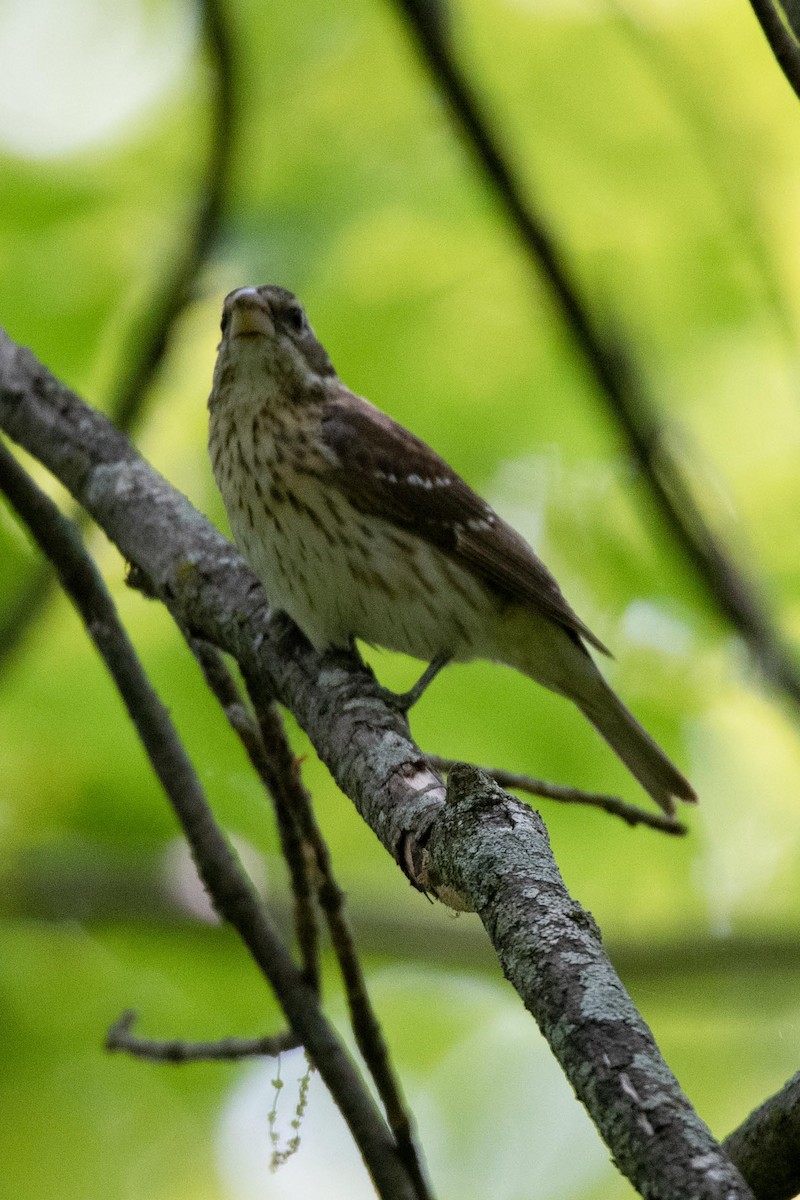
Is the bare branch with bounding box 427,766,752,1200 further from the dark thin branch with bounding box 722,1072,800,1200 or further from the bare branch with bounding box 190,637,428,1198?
the bare branch with bounding box 190,637,428,1198

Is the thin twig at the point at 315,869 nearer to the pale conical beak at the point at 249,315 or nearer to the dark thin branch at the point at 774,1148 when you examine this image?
the dark thin branch at the point at 774,1148

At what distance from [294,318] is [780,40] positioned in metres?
2.45

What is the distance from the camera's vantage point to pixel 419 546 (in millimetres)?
4562

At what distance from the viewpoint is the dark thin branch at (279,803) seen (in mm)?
3416

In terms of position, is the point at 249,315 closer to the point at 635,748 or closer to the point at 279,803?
the point at 279,803

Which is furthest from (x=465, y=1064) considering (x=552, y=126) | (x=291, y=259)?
(x=552, y=126)

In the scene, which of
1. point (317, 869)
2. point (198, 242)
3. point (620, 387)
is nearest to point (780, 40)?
point (620, 387)

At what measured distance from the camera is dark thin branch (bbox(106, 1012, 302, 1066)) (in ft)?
11.9

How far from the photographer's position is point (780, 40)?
7.95 ft

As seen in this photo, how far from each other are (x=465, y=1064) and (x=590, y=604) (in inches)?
77.5

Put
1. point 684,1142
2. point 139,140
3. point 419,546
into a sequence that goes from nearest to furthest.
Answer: point 684,1142 → point 419,546 → point 139,140

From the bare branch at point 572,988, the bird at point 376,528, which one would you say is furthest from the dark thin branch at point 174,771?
the bare branch at point 572,988

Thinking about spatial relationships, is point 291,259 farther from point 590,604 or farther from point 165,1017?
point 165,1017

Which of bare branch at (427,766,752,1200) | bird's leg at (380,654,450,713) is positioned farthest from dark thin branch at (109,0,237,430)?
bare branch at (427,766,752,1200)
